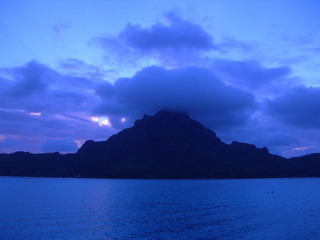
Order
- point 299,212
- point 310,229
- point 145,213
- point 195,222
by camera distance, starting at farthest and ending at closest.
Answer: point 299,212 < point 145,213 < point 195,222 < point 310,229

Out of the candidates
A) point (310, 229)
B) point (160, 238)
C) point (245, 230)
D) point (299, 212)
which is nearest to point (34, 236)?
point (160, 238)

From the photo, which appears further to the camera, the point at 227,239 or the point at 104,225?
the point at 104,225

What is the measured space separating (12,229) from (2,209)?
98.9 ft

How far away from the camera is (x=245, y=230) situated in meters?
64.4

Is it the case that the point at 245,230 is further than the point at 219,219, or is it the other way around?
the point at 219,219

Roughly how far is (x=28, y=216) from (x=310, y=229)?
200 feet

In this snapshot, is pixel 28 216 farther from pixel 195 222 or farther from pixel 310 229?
pixel 310 229

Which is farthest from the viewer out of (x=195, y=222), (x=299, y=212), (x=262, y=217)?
(x=299, y=212)

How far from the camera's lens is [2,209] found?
86.9 meters

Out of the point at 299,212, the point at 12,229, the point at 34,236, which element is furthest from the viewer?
the point at 299,212

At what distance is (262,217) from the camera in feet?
266

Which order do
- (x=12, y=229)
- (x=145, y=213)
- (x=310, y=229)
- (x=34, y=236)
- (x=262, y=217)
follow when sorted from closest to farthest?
(x=34, y=236), (x=12, y=229), (x=310, y=229), (x=262, y=217), (x=145, y=213)

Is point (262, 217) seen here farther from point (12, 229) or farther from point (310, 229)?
point (12, 229)

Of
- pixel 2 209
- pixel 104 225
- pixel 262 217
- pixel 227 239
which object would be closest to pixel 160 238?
pixel 227 239
